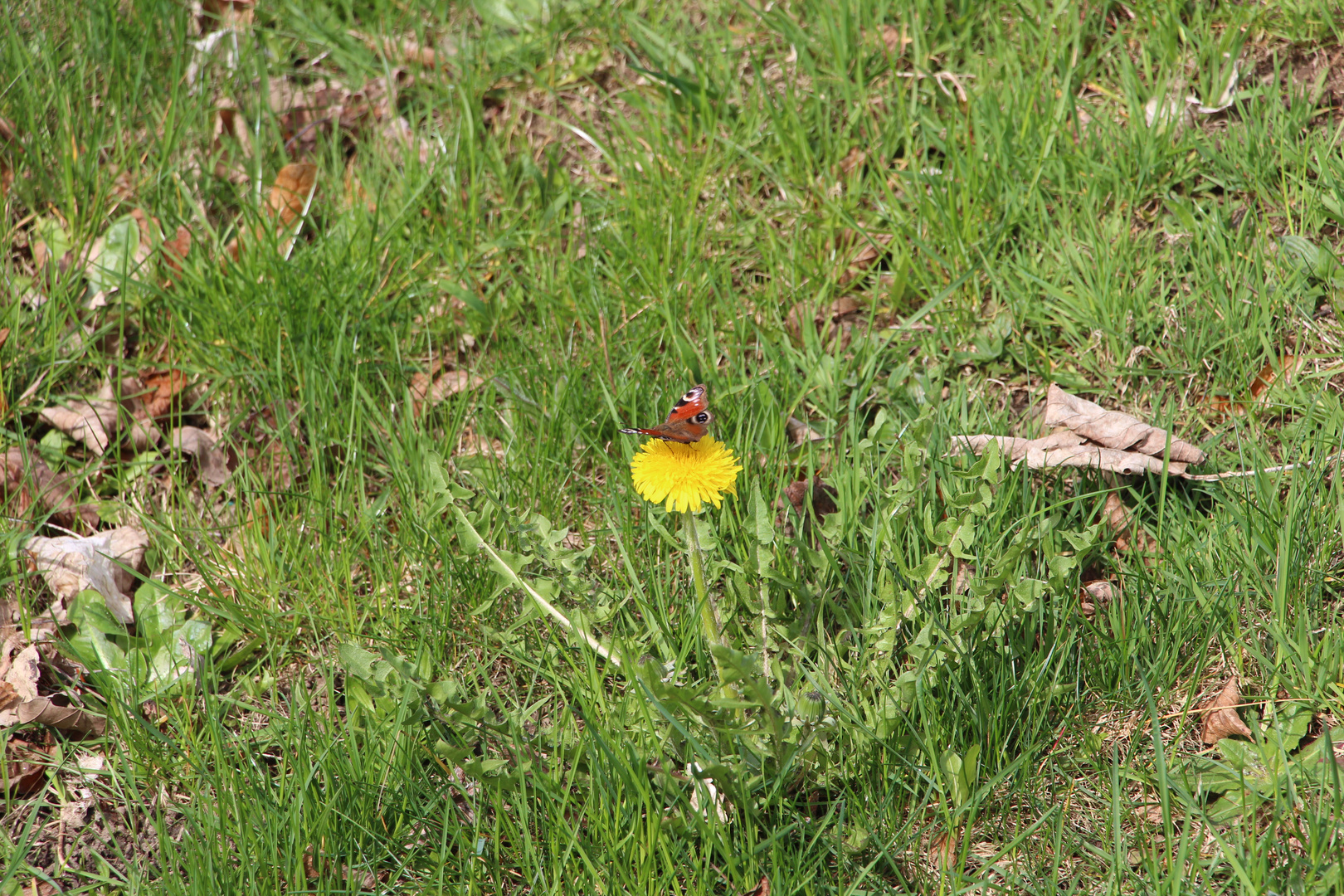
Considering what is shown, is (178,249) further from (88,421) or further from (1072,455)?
(1072,455)

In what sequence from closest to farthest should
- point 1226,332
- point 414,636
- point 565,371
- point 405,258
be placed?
1. point 414,636
2. point 1226,332
3. point 565,371
4. point 405,258

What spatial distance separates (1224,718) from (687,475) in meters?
1.27

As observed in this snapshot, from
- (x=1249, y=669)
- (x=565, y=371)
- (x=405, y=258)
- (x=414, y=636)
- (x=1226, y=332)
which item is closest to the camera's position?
(x=1249, y=669)

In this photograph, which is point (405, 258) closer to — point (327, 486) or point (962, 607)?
point (327, 486)

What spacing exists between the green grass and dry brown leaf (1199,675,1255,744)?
0.11 ft

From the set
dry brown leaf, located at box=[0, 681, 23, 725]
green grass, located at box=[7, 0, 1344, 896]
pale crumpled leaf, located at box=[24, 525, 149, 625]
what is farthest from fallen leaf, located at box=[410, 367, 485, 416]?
dry brown leaf, located at box=[0, 681, 23, 725]

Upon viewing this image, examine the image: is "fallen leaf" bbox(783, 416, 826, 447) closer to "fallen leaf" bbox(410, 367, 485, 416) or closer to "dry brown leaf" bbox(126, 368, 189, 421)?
"fallen leaf" bbox(410, 367, 485, 416)

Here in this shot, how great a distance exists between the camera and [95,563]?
2.83 metres

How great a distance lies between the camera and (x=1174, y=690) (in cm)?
231

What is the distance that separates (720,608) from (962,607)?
21.7 inches

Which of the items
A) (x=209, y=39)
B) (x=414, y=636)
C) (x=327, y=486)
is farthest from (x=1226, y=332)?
(x=209, y=39)

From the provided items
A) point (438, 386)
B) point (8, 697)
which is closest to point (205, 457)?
point (438, 386)

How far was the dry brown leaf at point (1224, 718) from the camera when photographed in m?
2.22

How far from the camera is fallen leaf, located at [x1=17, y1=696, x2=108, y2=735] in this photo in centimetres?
248
